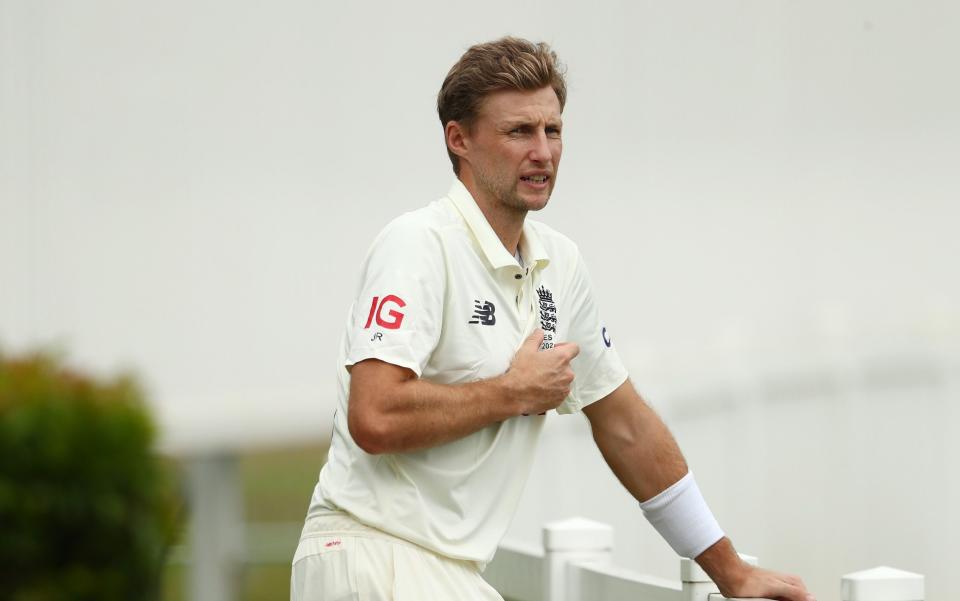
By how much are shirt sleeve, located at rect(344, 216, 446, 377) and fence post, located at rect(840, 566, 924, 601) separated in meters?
0.79

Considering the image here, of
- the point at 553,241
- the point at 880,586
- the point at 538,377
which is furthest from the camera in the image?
the point at 553,241

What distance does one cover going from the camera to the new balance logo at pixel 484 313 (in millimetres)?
2654

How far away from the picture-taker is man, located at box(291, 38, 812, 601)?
2506 mm

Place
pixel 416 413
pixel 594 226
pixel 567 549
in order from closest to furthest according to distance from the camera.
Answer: pixel 416 413, pixel 567 549, pixel 594 226

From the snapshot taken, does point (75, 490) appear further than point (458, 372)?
Yes

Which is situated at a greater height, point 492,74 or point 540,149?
point 492,74

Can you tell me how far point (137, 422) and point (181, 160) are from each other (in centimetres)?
422

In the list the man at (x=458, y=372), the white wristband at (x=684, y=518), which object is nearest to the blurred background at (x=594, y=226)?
the man at (x=458, y=372)

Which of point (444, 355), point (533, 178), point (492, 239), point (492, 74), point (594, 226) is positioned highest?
point (594, 226)

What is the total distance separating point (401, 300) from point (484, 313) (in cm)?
21

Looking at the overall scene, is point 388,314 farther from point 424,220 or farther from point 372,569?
point 372,569

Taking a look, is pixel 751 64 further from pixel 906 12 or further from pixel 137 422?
pixel 137 422

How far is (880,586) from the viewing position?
2.33 m

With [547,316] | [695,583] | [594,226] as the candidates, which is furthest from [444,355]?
[594,226]
